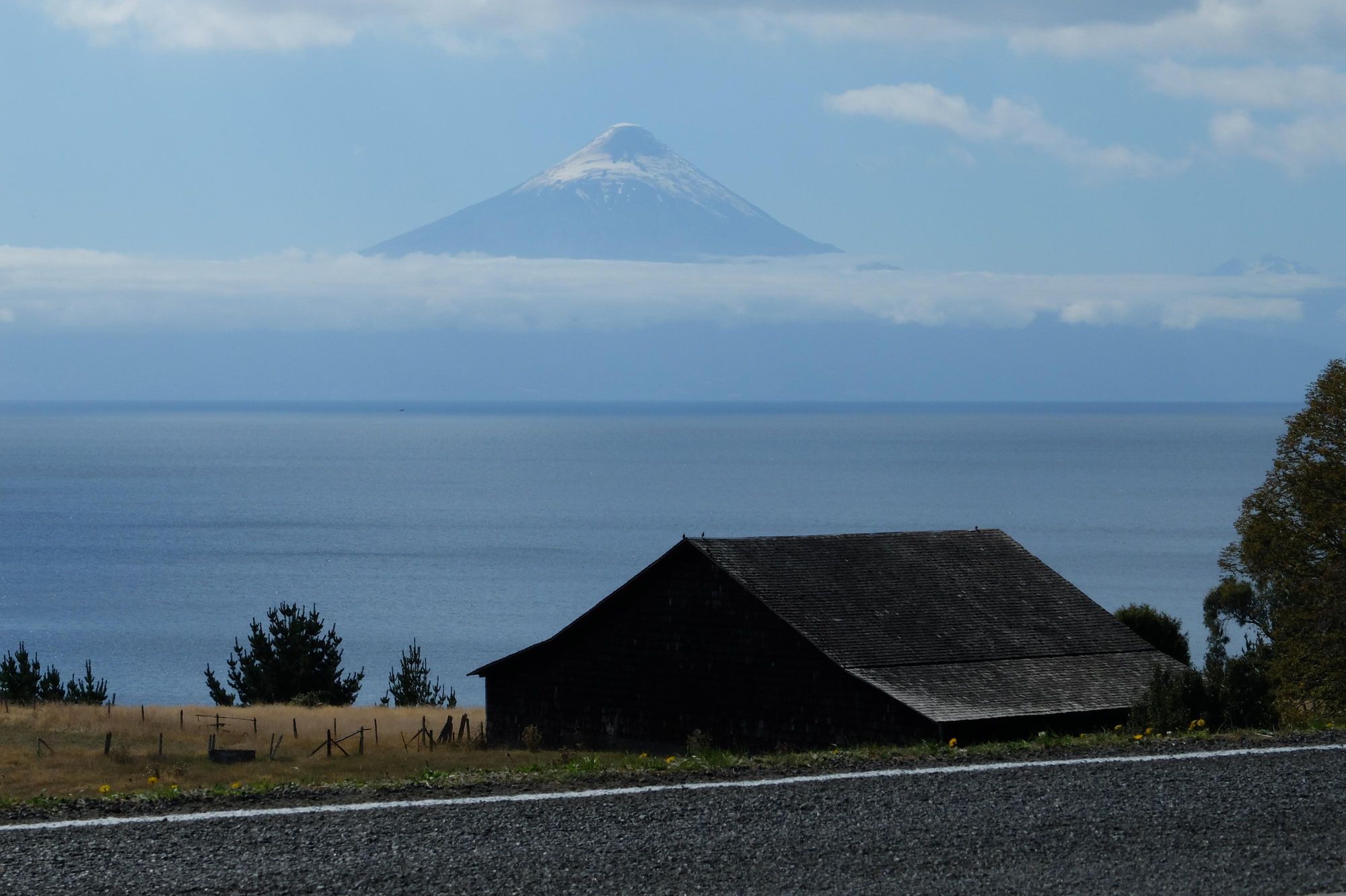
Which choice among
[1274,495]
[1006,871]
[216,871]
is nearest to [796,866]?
[1006,871]

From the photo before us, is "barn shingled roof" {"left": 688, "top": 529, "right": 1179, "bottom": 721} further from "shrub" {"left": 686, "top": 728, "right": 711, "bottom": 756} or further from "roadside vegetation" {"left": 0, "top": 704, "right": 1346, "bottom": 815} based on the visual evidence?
"shrub" {"left": 686, "top": 728, "right": 711, "bottom": 756}

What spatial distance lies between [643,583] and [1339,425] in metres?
19.0

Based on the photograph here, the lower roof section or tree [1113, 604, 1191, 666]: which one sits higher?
tree [1113, 604, 1191, 666]

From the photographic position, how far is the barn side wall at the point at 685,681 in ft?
103

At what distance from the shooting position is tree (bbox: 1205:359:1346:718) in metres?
38.7

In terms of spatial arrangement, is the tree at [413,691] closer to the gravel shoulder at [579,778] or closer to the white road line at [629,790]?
the gravel shoulder at [579,778]

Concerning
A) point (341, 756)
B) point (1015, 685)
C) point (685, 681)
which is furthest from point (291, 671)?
point (1015, 685)

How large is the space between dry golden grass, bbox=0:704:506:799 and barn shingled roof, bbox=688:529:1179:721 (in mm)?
6903

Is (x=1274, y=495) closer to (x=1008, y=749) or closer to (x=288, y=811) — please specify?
(x=1008, y=749)

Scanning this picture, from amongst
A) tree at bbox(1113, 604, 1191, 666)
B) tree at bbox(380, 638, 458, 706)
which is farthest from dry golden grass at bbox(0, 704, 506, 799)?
tree at bbox(1113, 604, 1191, 666)

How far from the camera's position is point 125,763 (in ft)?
122

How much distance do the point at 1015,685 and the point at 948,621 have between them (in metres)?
2.71

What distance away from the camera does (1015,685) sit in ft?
104

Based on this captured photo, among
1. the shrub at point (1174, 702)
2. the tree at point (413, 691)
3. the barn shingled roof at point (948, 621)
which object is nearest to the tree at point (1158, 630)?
the barn shingled roof at point (948, 621)
